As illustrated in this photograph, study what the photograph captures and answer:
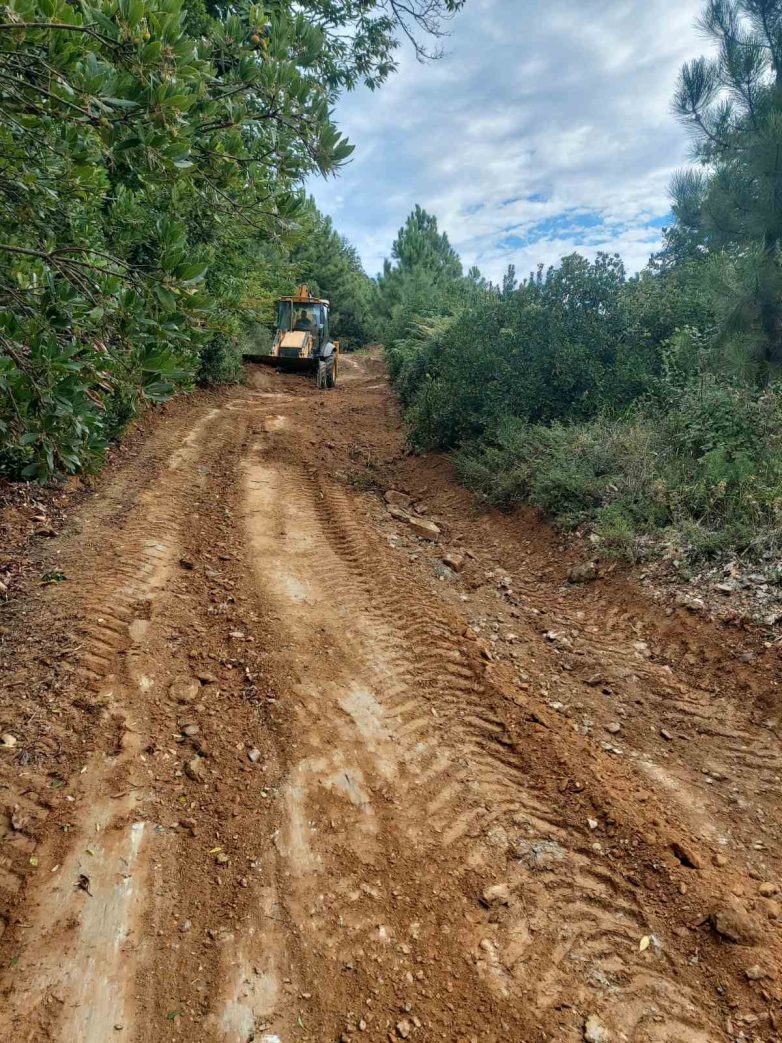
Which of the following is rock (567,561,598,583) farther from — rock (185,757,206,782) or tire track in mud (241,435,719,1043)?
rock (185,757,206,782)

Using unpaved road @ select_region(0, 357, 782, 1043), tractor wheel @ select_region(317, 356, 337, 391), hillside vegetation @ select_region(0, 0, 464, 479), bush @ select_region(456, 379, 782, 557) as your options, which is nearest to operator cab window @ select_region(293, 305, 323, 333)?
tractor wheel @ select_region(317, 356, 337, 391)

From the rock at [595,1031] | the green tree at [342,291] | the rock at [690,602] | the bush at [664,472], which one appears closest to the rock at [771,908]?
the rock at [595,1031]

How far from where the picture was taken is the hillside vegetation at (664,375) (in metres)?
5.47

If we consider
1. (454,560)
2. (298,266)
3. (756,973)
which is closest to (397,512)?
(454,560)

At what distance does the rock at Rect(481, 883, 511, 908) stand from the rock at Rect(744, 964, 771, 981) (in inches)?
38.6

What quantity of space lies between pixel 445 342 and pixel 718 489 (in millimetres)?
7687

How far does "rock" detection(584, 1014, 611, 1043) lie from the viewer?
6.68ft

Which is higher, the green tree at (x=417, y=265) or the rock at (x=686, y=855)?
the green tree at (x=417, y=265)

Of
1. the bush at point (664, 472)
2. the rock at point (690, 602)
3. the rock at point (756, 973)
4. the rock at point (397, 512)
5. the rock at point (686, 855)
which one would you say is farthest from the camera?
the rock at point (397, 512)

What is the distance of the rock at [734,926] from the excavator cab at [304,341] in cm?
1497

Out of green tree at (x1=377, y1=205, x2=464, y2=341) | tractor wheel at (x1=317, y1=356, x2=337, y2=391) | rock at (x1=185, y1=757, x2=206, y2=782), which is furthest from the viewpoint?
green tree at (x1=377, y1=205, x2=464, y2=341)

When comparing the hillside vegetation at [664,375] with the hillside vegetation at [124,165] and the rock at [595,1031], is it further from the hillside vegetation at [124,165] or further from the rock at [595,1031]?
the hillside vegetation at [124,165]

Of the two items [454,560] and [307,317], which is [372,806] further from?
[307,317]

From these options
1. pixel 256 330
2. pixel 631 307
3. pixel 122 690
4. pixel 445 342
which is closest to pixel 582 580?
pixel 122 690
